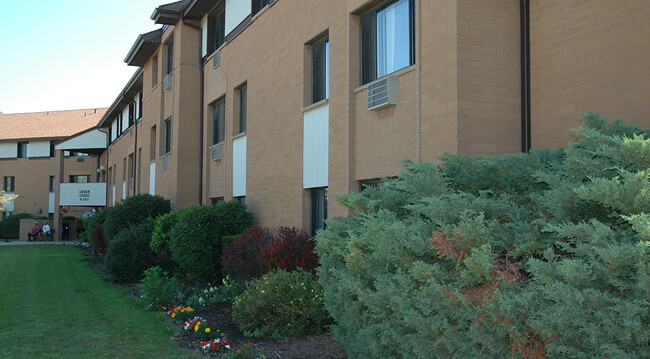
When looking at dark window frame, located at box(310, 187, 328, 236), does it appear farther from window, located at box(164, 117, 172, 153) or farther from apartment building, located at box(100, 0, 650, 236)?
window, located at box(164, 117, 172, 153)

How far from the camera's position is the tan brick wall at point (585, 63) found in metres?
6.82

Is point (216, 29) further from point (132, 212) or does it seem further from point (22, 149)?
point (22, 149)

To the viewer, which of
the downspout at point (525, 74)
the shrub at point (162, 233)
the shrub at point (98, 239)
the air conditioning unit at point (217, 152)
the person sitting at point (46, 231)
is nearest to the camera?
the downspout at point (525, 74)

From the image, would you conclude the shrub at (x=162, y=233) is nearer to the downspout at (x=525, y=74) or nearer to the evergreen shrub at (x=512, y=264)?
the downspout at (x=525, y=74)

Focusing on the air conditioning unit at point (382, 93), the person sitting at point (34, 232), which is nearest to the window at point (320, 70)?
the air conditioning unit at point (382, 93)

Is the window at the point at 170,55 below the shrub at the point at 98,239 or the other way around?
the other way around

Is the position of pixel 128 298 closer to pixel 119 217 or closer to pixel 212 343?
pixel 212 343

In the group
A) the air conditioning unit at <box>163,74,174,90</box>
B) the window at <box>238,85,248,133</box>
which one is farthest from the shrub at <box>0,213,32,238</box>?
the window at <box>238,85,248,133</box>

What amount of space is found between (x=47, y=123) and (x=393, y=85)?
50845 millimetres

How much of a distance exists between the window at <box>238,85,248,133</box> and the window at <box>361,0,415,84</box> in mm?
6646

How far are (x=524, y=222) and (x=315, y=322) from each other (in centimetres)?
453

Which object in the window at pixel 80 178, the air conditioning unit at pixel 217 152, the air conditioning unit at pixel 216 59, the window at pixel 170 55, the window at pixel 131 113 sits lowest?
the air conditioning unit at pixel 217 152

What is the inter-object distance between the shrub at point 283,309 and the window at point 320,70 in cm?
→ 493

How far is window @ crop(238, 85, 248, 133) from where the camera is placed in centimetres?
1659
